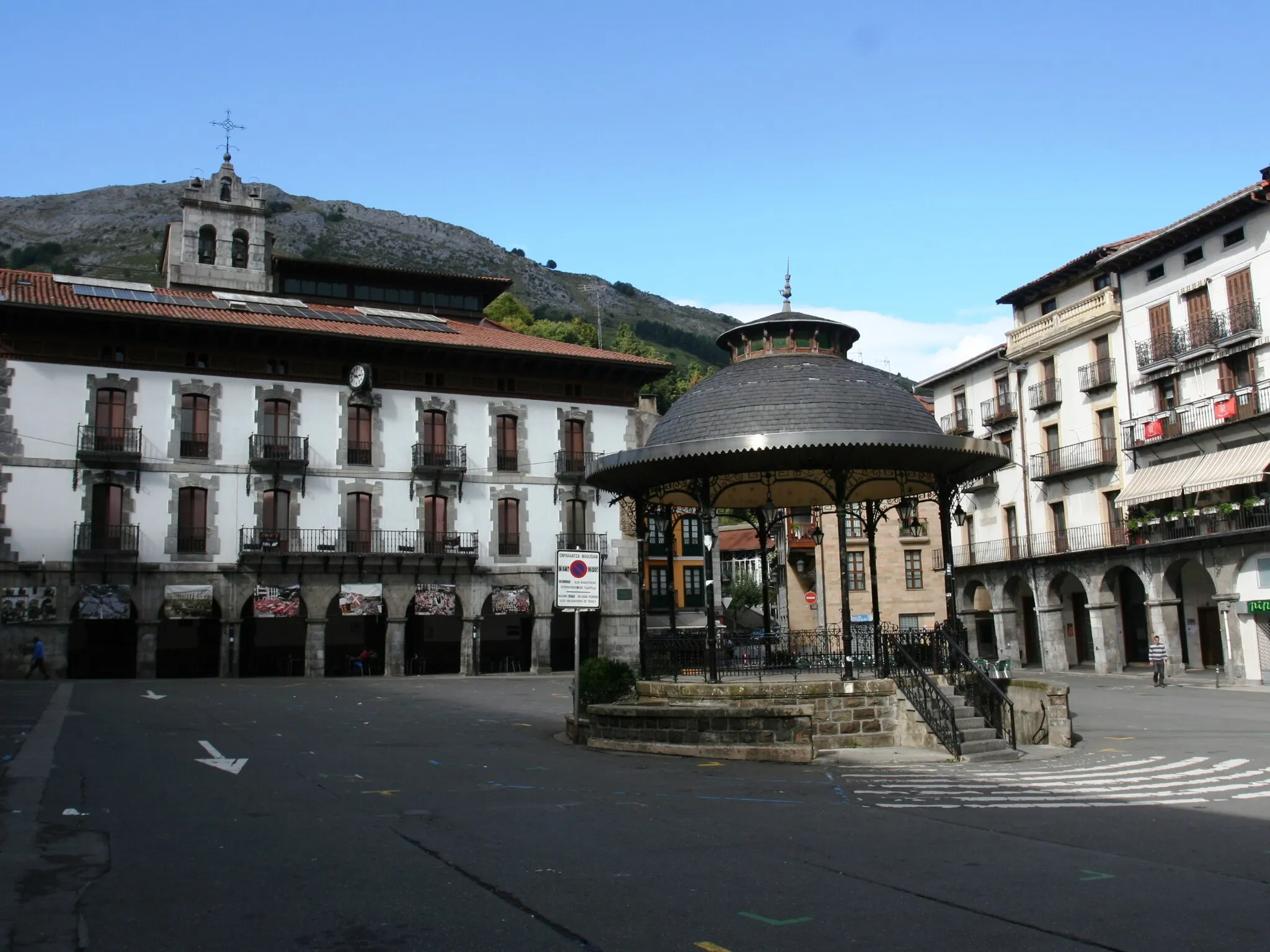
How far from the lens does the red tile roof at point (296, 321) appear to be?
138ft

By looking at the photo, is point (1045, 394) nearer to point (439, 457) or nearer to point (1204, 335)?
point (1204, 335)

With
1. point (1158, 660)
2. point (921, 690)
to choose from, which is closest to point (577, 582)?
point (921, 690)

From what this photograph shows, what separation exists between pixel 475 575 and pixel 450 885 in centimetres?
3819

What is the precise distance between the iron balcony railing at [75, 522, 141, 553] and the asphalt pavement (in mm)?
23195

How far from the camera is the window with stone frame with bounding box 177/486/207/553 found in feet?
139

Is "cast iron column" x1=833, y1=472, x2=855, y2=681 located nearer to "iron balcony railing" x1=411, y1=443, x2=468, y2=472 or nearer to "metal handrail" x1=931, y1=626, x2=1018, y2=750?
"metal handrail" x1=931, y1=626, x2=1018, y2=750

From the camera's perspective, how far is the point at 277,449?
43688 mm

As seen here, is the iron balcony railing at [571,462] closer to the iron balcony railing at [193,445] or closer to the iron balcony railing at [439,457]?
the iron balcony railing at [439,457]

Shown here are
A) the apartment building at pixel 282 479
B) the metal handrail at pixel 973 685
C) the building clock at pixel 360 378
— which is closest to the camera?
the metal handrail at pixel 973 685

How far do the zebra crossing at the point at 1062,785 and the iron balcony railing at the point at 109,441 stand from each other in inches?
1339

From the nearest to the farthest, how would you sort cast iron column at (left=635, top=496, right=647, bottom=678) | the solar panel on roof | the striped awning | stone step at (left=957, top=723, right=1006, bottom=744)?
stone step at (left=957, top=723, right=1006, bottom=744)
cast iron column at (left=635, top=496, right=647, bottom=678)
the striped awning
the solar panel on roof

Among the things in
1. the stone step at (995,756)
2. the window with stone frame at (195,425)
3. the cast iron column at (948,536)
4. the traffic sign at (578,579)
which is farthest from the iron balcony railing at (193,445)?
the stone step at (995,756)

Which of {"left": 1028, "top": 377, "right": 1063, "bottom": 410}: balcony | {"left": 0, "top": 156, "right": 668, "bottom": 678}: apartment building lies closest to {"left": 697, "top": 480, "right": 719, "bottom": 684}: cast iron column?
{"left": 0, "top": 156, "right": 668, "bottom": 678}: apartment building

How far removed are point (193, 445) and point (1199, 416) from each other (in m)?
37.4
